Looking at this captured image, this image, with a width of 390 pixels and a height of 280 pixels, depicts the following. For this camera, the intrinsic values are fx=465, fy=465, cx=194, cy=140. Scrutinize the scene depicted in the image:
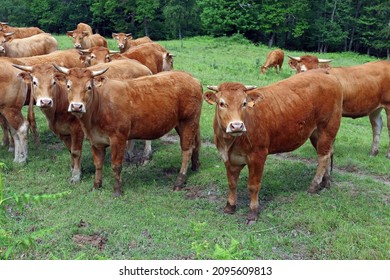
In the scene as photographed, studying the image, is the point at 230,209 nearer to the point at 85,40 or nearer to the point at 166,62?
the point at 166,62

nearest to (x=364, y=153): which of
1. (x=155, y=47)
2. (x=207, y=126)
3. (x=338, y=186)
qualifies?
(x=338, y=186)

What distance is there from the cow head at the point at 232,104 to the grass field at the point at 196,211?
1480 millimetres

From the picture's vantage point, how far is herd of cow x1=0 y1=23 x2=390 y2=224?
7.30 meters

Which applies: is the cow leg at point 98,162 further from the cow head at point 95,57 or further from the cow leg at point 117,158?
the cow head at point 95,57

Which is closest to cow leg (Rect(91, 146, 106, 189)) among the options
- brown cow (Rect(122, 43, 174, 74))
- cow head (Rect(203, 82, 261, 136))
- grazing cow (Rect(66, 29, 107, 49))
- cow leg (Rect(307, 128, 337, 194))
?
cow head (Rect(203, 82, 261, 136))

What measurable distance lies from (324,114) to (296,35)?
44.4 meters

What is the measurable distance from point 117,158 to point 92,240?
1.99 m

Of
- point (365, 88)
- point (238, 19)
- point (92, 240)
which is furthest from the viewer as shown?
point (238, 19)

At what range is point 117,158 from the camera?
8219 millimetres

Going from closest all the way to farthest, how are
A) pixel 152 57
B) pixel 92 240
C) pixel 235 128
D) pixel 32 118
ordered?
pixel 235 128, pixel 92 240, pixel 32 118, pixel 152 57

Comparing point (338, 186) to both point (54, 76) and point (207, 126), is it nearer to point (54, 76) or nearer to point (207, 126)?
point (207, 126)

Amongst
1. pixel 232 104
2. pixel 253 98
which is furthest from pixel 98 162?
pixel 253 98

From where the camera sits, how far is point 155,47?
44.2 feet

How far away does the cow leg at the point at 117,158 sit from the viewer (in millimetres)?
8109
